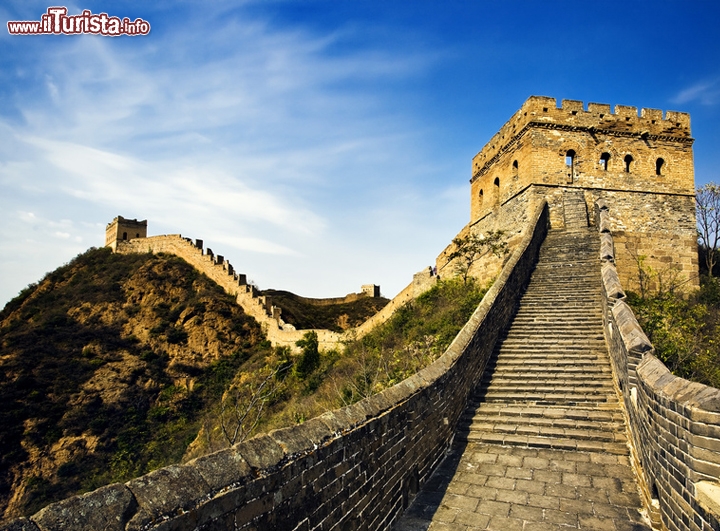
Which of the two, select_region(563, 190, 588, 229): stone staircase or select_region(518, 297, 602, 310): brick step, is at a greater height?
select_region(563, 190, 588, 229): stone staircase

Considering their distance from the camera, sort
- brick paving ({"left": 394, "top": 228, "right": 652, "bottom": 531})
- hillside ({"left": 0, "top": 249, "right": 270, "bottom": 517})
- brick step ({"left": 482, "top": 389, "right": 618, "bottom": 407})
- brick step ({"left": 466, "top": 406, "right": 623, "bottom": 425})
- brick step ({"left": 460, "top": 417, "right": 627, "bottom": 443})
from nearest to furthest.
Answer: brick paving ({"left": 394, "top": 228, "right": 652, "bottom": 531}), brick step ({"left": 460, "top": 417, "right": 627, "bottom": 443}), brick step ({"left": 466, "top": 406, "right": 623, "bottom": 425}), brick step ({"left": 482, "top": 389, "right": 618, "bottom": 407}), hillside ({"left": 0, "top": 249, "right": 270, "bottom": 517})

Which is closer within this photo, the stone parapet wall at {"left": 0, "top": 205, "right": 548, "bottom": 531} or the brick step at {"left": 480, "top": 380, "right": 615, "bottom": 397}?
the stone parapet wall at {"left": 0, "top": 205, "right": 548, "bottom": 531}

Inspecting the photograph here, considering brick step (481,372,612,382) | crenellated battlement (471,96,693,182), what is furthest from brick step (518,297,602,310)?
crenellated battlement (471,96,693,182)

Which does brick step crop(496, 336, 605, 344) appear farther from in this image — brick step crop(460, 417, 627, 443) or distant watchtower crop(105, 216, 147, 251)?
distant watchtower crop(105, 216, 147, 251)

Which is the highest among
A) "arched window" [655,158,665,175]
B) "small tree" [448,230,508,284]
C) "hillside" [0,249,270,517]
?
"arched window" [655,158,665,175]

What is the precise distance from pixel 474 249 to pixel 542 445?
1341 cm

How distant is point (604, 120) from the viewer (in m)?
17.7

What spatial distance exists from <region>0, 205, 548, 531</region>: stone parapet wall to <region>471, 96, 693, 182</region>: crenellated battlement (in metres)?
13.6

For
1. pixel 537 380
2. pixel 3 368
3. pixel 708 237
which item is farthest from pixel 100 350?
pixel 708 237

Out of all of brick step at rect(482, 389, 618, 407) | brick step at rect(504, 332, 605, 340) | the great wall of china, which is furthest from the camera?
brick step at rect(504, 332, 605, 340)

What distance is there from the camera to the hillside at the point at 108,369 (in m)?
22.6

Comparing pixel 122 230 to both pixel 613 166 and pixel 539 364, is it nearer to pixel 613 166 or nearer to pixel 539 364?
pixel 613 166

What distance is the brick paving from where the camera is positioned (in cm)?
490

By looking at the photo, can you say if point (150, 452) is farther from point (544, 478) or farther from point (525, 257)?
point (544, 478)
